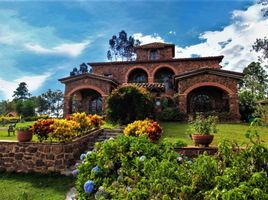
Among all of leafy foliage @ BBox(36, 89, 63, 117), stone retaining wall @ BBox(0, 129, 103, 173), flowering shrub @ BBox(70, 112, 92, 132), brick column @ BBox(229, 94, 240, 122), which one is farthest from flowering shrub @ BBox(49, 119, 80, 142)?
leafy foliage @ BBox(36, 89, 63, 117)

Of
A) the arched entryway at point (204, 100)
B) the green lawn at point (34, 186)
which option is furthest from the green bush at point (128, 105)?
the green lawn at point (34, 186)

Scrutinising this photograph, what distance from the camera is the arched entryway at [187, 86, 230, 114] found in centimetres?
2250

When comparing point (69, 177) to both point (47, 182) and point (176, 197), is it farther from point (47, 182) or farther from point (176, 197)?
point (176, 197)

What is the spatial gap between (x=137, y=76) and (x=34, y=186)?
23.6m

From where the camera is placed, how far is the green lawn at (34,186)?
20.7 feet

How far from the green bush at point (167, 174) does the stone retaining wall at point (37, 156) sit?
4912 millimetres

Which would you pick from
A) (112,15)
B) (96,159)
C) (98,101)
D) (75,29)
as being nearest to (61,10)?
(75,29)

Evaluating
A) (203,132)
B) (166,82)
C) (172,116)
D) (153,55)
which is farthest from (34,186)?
(153,55)

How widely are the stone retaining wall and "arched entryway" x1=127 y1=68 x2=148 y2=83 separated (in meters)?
20.8

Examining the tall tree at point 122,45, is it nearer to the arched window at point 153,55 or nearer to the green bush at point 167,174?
the arched window at point 153,55

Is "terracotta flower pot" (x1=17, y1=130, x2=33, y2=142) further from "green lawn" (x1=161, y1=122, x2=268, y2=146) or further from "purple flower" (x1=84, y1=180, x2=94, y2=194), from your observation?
"purple flower" (x1=84, y1=180, x2=94, y2=194)

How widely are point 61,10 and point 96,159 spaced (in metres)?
7.60

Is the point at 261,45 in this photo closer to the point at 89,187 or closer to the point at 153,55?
the point at 153,55

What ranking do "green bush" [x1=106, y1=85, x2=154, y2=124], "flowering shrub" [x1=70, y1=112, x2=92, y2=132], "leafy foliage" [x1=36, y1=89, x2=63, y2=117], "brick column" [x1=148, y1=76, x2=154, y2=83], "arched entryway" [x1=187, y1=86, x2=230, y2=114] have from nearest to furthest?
"flowering shrub" [x1=70, y1=112, x2=92, y2=132] → "green bush" [x1=106, y1=85, x2=154, y2=124] → "arched entryway" [x1=187, y1=86, x2=230, y2=114] → "brick column" [x1=148, y1=76, x2=154, y2=83] → "leafy foliage" [x1=36, y1=89, x2=63, y2=117]
